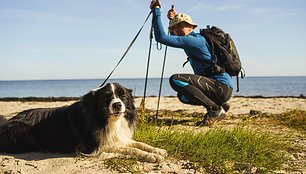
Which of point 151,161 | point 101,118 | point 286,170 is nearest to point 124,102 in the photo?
point 101,118

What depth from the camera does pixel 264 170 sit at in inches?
152

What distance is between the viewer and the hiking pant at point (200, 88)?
21.4 ft

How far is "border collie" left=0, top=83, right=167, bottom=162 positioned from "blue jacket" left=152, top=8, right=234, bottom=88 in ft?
5.39

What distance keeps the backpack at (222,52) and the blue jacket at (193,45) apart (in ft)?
0.34

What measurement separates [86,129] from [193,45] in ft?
8.67

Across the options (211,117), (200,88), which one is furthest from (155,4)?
(211,117)

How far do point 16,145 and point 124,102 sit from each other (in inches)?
64.4

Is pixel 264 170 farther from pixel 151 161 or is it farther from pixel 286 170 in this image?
pixel 151 161

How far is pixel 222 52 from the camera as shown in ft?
20.8

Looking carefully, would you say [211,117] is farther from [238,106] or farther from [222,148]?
[238,106]

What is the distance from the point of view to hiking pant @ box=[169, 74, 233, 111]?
21.4ft

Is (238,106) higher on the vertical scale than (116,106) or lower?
lower

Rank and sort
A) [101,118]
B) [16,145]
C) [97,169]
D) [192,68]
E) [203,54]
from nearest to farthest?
[97,169], [101,118], [16,145], [203,54], [192,68]

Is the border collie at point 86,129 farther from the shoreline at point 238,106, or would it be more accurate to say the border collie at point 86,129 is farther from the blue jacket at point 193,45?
the shoreline at point 238,106
